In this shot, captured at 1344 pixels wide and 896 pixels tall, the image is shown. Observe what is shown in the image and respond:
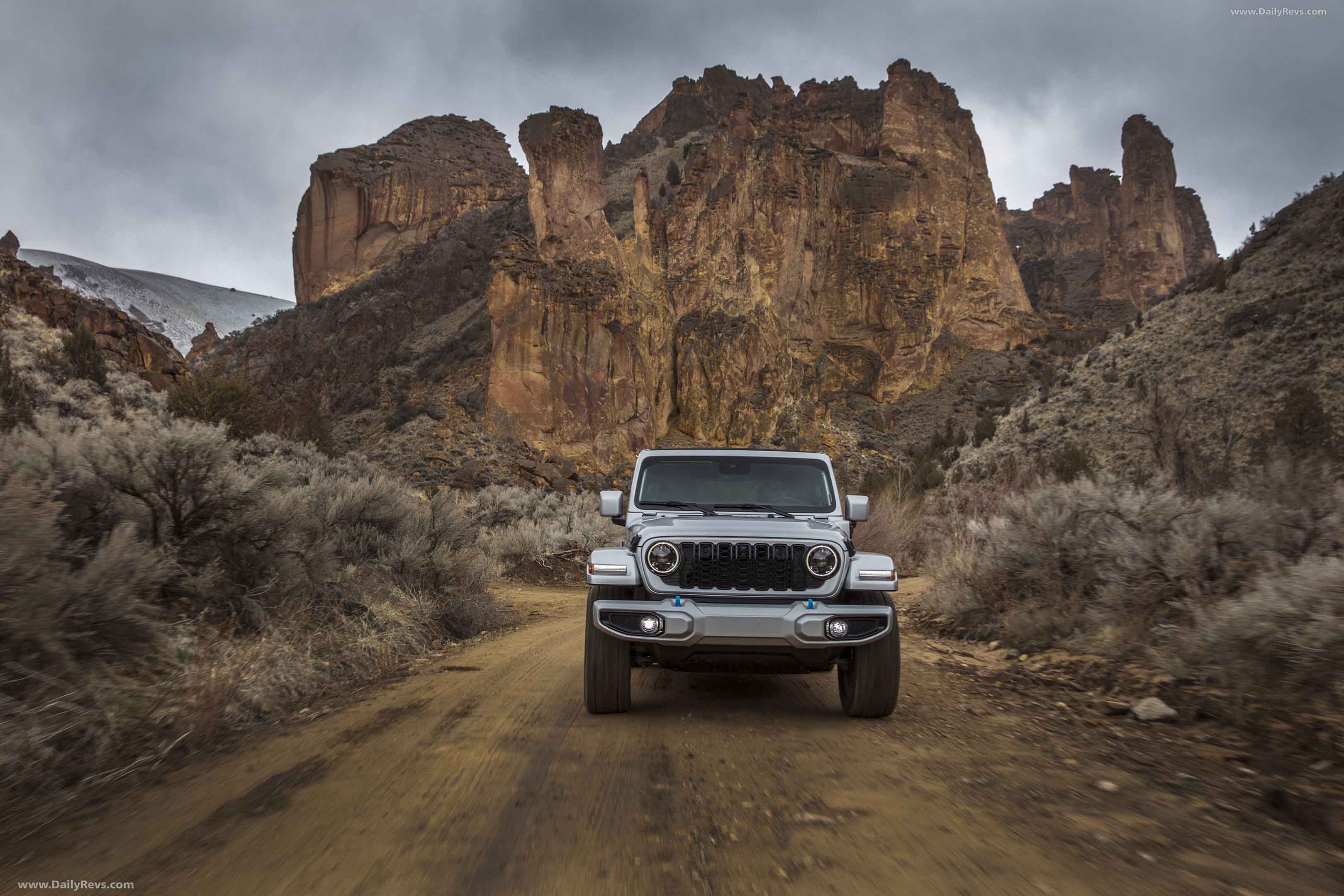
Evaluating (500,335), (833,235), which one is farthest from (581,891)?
(833,235)

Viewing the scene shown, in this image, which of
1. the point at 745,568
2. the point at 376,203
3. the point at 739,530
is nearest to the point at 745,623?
the point at 745,568

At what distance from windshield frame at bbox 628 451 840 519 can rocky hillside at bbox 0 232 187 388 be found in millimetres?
23628

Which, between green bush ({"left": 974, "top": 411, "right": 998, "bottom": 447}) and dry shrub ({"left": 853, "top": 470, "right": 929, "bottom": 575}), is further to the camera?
green bush ({"left": 974, "top": 411, "right": 998, "bottom": 447})

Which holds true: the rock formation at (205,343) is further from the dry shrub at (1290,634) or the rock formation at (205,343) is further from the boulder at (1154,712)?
the dry shrub at (1290,634)

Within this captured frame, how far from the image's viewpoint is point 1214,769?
3629mm

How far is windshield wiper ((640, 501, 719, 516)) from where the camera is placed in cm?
569

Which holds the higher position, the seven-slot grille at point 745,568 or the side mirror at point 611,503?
the side mirror at point 611,503

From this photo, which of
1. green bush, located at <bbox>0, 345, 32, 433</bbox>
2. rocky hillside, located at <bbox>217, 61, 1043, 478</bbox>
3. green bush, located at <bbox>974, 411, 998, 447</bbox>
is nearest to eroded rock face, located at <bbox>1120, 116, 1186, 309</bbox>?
rocky hillside, located at <bbox>217, 61, 1043, 478</bbox>

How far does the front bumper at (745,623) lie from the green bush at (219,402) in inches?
625

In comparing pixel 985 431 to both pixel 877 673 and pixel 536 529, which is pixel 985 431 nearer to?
pixel 536 529

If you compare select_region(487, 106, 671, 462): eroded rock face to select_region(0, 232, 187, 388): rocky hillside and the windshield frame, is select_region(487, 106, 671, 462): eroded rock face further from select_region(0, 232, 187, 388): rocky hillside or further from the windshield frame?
the windshield frame

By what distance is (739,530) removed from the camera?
475cm

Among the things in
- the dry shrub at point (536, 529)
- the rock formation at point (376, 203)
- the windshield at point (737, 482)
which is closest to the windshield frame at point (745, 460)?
the windshield at point (737, 482)

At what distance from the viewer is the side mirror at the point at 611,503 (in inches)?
226
